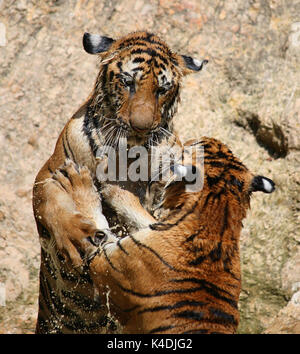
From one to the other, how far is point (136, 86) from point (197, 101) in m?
2.89

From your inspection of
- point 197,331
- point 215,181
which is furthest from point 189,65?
point 197,331

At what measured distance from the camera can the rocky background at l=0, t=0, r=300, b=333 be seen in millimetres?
6891

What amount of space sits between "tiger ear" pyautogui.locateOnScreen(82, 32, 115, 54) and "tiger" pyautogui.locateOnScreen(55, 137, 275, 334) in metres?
1.25

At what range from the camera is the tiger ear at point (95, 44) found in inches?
211

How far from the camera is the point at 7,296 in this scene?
6.77 m

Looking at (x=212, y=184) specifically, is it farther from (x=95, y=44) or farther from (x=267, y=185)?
(x=95, y=44)

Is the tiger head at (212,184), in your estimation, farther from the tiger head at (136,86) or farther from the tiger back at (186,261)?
the tiger head at (136,86)

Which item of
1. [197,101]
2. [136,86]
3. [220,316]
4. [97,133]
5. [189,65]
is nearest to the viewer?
[220,316]

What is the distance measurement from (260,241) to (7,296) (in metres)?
2.69

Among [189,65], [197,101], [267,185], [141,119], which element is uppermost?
[189,65]

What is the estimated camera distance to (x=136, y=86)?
5008 millimetres

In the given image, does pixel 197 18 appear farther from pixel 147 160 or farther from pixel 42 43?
pixel 147 160

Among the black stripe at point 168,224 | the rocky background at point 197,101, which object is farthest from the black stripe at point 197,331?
the rocky background at point 197,101
